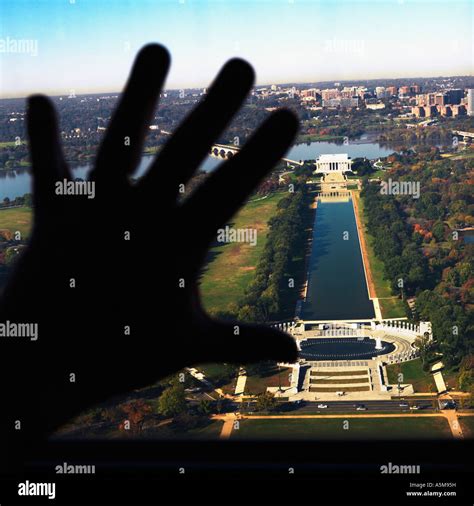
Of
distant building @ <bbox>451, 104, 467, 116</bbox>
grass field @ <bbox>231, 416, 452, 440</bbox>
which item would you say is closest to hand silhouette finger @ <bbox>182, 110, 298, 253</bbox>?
grass field @ <bbox>231, 416, 452, 440</bbox>

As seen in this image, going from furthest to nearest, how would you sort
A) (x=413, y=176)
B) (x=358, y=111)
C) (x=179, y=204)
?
(x=358, y=111)
(x=413, y=176)
(x=179, y=204)

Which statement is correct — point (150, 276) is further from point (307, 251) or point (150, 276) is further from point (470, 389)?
point (307, 251)

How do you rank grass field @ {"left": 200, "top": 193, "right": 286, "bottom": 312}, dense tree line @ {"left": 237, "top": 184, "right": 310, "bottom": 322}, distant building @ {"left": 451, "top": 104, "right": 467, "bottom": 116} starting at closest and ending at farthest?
dense tree line @ {"left": 237, "top": 184, "right": 310, "bottom": 322}
grass field @ {"left": 200, "top": 193, "right": 286, "bottom": 312}
distant building @ {"left": 451, "top": 104, "right": 467, "bottom": 116}

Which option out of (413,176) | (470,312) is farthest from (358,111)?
(470,312)

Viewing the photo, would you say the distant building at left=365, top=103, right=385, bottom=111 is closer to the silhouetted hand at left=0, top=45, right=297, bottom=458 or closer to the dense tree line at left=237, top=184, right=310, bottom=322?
the dense tree line at left=237, top=184, right=310, bottom=322

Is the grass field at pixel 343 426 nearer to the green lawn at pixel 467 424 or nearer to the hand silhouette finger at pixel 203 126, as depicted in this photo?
the green lawn at pixel 467 424

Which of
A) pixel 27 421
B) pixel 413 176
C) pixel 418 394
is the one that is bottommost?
pixel 418 394

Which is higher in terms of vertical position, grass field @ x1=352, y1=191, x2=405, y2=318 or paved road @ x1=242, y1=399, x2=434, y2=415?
grass field @ x1=352, y1=191, x2=405, y2=318
